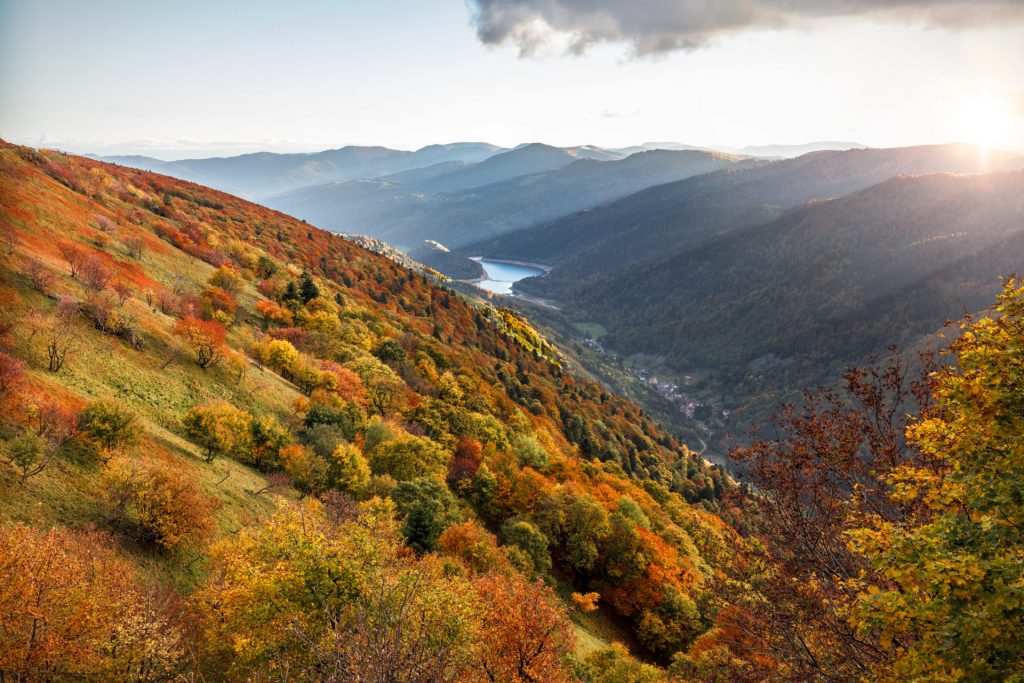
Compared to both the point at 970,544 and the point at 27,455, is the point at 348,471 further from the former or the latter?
the point at 970,544

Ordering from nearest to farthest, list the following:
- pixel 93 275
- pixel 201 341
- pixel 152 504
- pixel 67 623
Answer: pixel 67 623
pixel 152 504
pixel 201 341
pixel 93 275

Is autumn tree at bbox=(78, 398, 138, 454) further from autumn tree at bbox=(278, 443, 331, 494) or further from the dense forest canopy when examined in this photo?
autumn tree at bbox=(278, 443, 331, 494)

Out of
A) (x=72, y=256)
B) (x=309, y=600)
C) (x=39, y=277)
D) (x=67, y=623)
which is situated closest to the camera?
(x=67, y=623)

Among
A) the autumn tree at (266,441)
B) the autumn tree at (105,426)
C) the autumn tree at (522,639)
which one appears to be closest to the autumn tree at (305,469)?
the autumn tree at (266,441)

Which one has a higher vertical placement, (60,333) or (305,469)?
(60,333)

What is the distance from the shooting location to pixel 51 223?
42.0m

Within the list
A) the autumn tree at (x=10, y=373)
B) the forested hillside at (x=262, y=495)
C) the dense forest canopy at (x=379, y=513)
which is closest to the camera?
the dense forest canopy at (x=379, y=513)

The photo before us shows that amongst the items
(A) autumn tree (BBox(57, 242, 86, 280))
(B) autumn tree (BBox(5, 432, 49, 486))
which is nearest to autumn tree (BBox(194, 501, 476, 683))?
(B) autumn tree (BBox(5, 432, 49, 486))

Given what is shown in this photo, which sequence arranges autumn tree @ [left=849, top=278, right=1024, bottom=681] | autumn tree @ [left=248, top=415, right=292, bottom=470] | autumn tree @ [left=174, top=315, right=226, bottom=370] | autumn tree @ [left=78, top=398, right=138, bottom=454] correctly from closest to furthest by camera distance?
autumn tree @ [left=849, top=278, right=1024, bottom=681] < autumn tree @ [left=78, top=398, right=138, bottom=454] < autumn tree @ [left=248, top=415, right=292, bottom=470] < autumn tree @ [left=174, top=315, right=226, bottom=370]

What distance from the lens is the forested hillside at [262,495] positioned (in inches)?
623

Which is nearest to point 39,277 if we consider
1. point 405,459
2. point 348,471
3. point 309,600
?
point 348,471

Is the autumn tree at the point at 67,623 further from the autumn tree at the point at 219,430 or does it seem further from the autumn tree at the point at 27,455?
the autumn tree at the point at 219,430

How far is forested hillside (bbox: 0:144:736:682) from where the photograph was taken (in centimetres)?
1582

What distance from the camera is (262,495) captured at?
27859 mm
